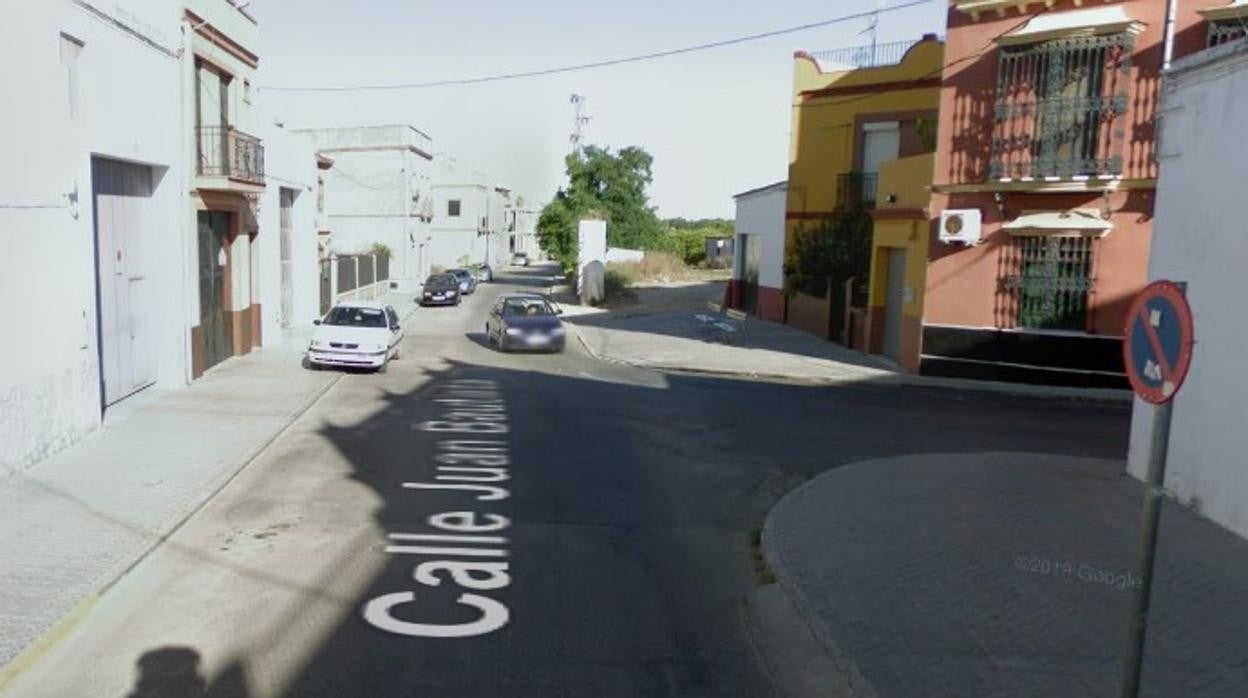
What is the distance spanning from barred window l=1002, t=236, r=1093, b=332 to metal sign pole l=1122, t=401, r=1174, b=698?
1473cm

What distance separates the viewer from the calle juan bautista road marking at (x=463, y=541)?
5.96m

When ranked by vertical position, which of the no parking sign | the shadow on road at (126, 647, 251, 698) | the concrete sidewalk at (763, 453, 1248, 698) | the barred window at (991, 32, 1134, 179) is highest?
the barred window at (991, 32, 1134, 179)

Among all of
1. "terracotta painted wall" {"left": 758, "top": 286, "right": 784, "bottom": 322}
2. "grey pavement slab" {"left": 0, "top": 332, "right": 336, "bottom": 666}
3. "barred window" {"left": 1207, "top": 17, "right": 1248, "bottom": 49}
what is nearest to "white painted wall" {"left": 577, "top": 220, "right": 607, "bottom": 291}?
"terracotta painted wall" {"left": 758, "top": 286, "right": 784, "bottom": 322}

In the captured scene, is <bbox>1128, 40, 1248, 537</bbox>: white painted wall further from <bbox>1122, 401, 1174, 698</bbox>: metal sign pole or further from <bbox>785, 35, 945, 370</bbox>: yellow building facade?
<bbox>785, 35, 945, 370</bbox>: yellow building facade

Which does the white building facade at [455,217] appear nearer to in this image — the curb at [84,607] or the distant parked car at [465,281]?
the distant parked car at [465,281]

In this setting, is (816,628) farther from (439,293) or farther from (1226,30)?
(439,293)

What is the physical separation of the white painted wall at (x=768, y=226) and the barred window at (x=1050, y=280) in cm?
1167

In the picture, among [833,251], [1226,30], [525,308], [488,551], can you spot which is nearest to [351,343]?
[525,308]

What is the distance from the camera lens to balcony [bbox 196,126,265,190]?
54.1ft

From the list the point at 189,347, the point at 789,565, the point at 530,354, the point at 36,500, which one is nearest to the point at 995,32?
the point at 530,354

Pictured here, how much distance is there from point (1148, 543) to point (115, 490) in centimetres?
864

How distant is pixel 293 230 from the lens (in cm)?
2431

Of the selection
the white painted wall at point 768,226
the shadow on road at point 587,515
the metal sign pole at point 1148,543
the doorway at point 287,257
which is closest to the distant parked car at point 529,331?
the shadow on road at point 587,515

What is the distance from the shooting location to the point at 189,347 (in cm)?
1514
